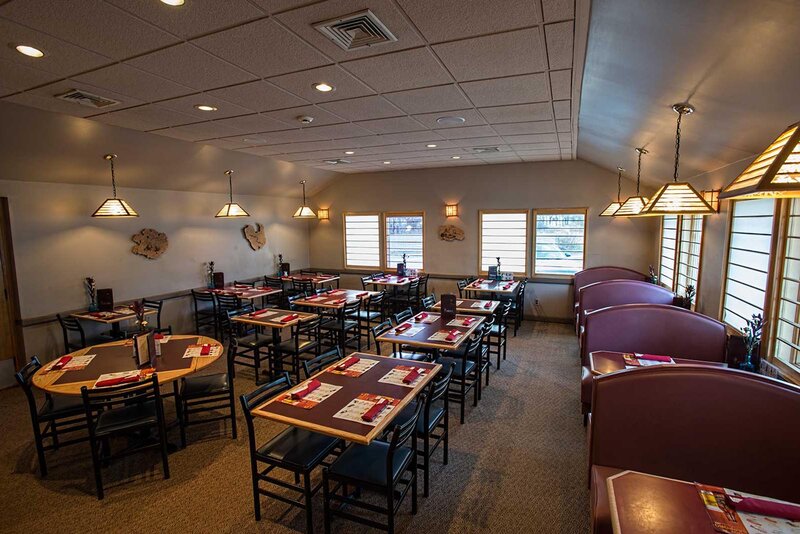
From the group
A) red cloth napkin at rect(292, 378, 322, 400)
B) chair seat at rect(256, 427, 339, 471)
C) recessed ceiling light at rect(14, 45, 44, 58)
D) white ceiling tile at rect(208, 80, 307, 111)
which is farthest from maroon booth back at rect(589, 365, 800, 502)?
recessed ceiling light at rect(14, 45, 44, 58)

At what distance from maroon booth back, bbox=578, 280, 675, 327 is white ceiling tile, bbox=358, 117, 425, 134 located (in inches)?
129

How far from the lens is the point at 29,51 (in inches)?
94.1

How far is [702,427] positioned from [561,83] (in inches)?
100

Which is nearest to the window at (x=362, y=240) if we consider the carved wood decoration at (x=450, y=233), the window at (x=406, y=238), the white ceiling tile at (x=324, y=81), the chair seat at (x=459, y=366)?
the window at (x=406, y=238)

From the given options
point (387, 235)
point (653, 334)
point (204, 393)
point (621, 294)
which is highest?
point (387, 235)

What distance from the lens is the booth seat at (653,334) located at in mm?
3537

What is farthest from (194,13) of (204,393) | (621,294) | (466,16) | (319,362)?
(621,294)

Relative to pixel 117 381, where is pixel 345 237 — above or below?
above

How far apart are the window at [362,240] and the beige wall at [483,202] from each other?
198 millimetres

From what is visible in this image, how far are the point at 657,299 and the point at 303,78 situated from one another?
4.89 m

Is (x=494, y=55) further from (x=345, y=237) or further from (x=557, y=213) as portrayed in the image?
(x=345, y=237)

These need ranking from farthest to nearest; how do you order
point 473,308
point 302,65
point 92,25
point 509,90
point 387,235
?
point 387,235
point 473,308
point 509,90
point 302,65
point 92,25

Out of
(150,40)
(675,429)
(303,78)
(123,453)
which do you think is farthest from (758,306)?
(123,453)

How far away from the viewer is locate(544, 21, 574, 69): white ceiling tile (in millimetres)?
2180
